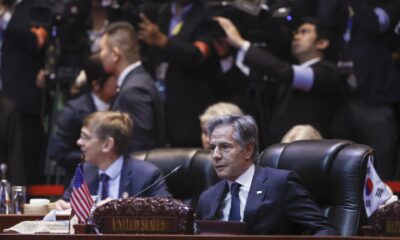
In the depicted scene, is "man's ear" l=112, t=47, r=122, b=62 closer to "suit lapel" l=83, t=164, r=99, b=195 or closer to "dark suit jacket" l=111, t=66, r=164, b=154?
"dark suit jacket" l=111, t=66, r=164, b=154

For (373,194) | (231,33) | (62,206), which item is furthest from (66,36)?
(373,194)

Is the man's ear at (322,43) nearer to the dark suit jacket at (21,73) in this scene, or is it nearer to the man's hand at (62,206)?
the dark suit jacket at (21,73)

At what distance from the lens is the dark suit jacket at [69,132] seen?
9.74 m

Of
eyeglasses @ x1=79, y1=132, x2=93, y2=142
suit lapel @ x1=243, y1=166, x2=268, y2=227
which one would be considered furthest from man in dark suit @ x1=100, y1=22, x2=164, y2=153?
suit lapel @ x1=243, y1=166, x2=268, y2=227

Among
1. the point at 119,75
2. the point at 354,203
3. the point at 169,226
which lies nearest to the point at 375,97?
the point at 119,75

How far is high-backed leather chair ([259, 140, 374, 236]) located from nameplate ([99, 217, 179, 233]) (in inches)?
68.1

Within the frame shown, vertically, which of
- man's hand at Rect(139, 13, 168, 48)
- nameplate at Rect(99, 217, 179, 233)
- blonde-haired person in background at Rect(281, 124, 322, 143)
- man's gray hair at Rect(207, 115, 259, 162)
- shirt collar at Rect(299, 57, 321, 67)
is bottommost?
blonde-haired person in background at Rect(281, 124, 322, 143)

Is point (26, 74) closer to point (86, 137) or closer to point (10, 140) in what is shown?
point (10, 140)

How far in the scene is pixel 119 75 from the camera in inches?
381

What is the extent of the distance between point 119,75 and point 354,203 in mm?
3683

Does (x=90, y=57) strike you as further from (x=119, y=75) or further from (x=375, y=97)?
(x=375, y=97)

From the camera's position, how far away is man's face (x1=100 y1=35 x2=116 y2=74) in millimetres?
9656

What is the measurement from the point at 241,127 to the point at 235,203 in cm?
47

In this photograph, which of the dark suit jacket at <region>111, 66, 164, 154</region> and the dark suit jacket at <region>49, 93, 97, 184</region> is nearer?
the dark suit jacket at <region>111, 66, 164, 154</region>
